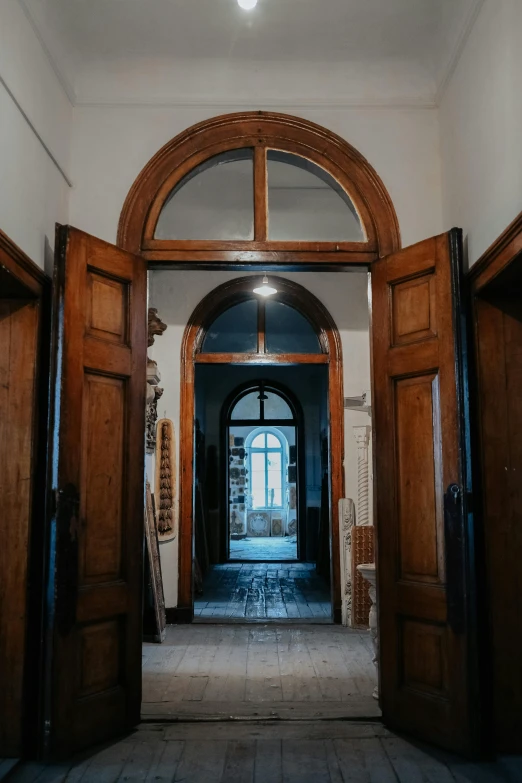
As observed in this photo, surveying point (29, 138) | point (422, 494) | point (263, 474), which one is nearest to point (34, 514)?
point (29, 138)

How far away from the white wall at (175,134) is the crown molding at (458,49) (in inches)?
5.5

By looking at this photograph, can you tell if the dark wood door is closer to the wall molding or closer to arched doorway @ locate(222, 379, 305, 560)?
the wall molding

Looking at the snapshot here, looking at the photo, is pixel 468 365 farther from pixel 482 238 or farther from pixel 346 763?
pixel 346 763

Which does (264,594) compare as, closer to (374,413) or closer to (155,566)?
(155,566)

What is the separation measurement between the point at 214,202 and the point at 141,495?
1.90 m

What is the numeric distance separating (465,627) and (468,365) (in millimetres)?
1196

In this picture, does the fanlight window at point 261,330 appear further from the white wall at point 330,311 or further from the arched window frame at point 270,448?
the arched window frame at point 270,448

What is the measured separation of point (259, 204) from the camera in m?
3.78

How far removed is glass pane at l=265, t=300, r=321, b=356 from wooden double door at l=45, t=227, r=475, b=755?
10.5 ft

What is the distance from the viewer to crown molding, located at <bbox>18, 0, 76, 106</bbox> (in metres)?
3.09

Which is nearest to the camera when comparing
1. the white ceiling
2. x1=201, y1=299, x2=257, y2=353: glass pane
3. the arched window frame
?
the white ceiling

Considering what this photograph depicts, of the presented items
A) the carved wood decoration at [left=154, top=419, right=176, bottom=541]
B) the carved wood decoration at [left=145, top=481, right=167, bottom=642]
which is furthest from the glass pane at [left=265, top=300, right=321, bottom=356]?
the carved wood decoration at [left=145, top=481, right=167, bottom=642]

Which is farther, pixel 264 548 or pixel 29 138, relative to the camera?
pixel 264 548

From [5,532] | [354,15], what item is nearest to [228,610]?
[5,532]
